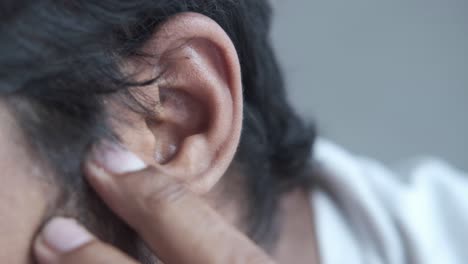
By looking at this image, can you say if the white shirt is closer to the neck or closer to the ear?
the neck

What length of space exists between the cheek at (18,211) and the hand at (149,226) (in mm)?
10

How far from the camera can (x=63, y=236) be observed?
1.68 ft

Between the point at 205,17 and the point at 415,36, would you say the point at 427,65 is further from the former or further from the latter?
the point at 205,17

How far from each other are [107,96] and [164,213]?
0.35ft

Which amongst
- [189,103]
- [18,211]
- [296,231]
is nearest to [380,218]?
[296,231]

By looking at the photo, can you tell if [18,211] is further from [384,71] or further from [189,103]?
[384,71]

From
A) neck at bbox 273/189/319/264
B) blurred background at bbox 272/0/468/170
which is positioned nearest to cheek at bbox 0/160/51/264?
neck at bbox 273/189/319/264

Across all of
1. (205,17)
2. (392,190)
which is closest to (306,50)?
(392,190)

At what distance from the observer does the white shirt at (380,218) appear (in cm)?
83

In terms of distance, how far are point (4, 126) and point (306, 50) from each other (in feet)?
2.97

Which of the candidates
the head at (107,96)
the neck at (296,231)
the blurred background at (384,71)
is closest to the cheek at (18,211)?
the head at (107,96)

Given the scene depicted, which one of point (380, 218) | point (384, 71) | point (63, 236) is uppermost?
point (63, 236)

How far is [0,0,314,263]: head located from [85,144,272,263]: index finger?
2 cm

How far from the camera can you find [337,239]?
825 mm
